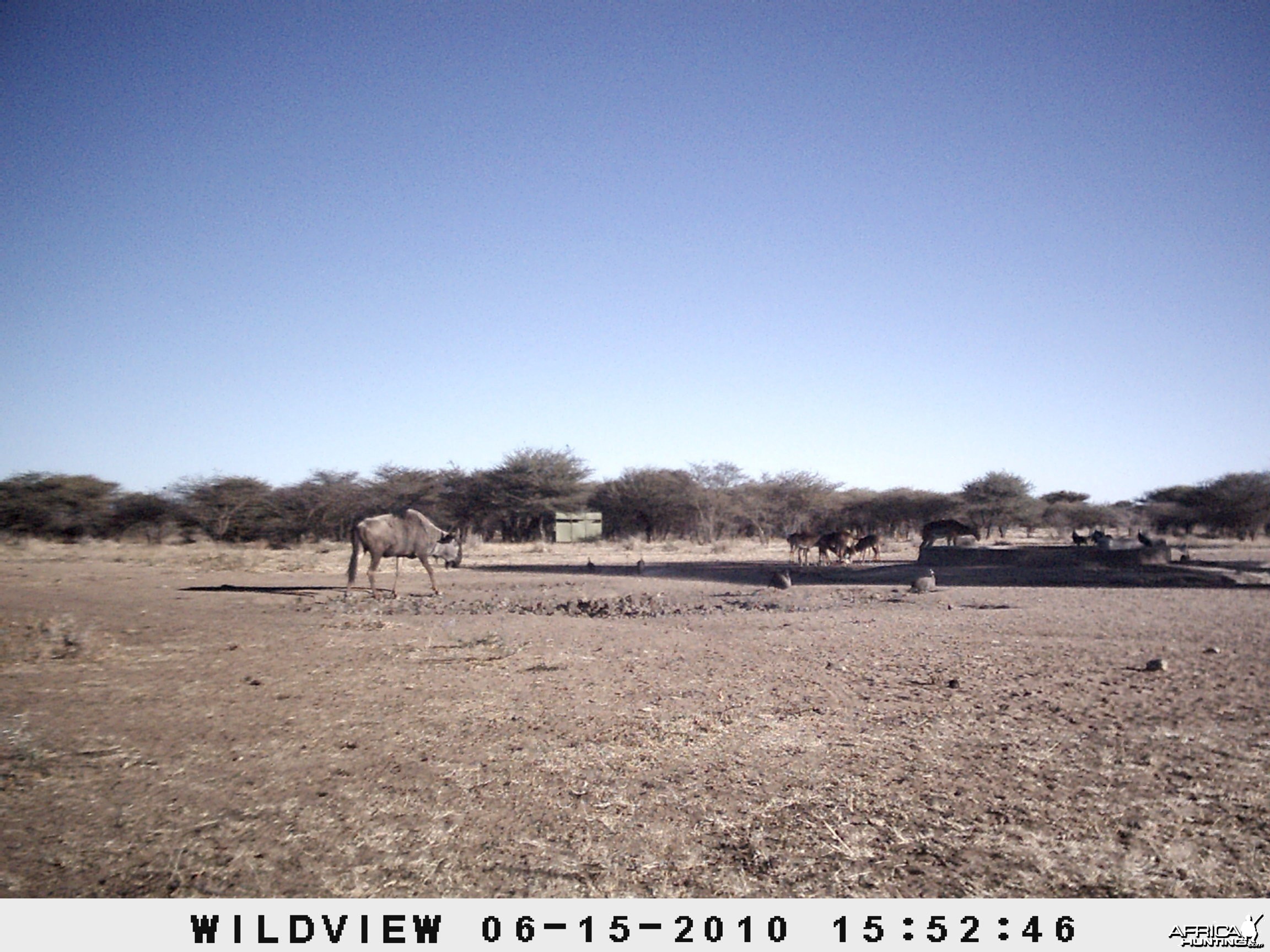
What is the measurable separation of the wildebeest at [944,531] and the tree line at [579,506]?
9.78 meters

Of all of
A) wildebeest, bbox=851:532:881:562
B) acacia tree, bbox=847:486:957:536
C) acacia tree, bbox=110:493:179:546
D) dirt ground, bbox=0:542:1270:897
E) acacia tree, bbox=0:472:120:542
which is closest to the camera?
dirt ground, bbox=0:542:1270:897

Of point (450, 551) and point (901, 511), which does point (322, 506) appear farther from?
point (901, 511)

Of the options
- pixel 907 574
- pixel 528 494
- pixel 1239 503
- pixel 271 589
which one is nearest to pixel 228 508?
pixel 528 494

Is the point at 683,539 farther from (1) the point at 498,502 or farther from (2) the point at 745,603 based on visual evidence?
(2) the point at 745,603

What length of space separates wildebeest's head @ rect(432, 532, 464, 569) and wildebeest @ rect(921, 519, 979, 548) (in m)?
17.3

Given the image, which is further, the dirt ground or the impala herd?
the impala herd

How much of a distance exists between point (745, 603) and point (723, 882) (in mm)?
12022

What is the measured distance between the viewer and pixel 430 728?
5.68m

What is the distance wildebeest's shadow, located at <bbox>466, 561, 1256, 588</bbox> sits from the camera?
1836 centimetres

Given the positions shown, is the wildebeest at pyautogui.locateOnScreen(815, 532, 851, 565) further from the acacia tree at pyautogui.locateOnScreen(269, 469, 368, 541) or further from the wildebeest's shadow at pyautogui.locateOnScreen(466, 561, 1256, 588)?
the acacia tree at pyautogui.locateOnScreen(269, 469, 368, 541)

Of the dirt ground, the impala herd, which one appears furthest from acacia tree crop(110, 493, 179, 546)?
the dirt ground

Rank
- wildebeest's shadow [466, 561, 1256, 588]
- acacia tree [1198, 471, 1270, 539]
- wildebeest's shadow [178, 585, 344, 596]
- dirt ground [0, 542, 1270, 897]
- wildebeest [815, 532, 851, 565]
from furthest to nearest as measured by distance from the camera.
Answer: acacia tree [1198, 471, 1270, 539] < wildebeest [815, 532, 851, 565] < wildebeest's shadow [466, 561, 1256, 588] < wildebeest's shadow [178, 585, 344, 596] < dirt ground [0, 542, 1270, 897]

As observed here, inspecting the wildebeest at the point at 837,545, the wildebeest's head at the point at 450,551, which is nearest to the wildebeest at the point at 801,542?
the wildebeest at the point at 837,545

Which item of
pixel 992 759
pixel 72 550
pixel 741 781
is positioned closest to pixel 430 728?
pixel 741 781
